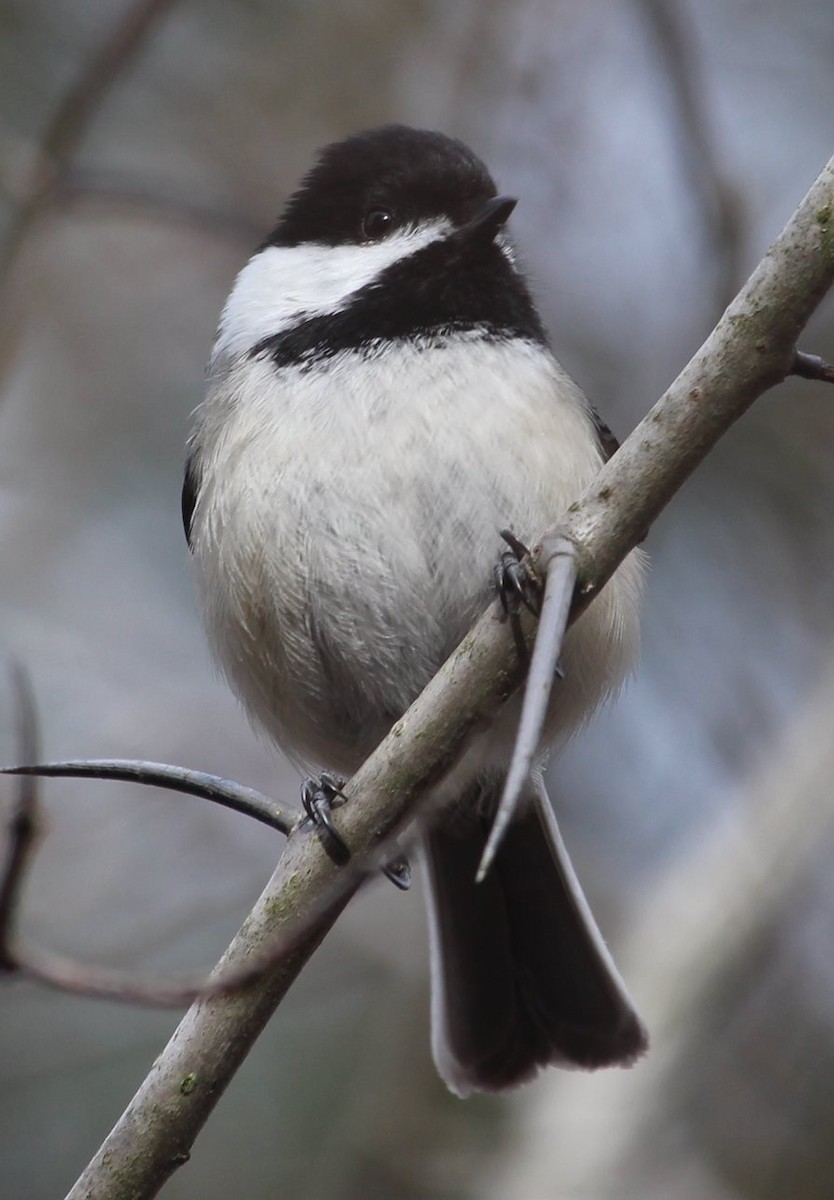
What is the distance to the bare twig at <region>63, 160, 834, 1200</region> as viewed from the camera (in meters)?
1.73

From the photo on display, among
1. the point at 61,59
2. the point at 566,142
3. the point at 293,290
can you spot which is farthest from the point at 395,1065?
the point at 61,59

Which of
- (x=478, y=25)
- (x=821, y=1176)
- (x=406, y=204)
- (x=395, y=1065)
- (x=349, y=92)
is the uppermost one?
(x=478, y=25)

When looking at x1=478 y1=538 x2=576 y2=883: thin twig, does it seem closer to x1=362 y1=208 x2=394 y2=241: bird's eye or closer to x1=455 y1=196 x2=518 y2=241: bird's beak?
x1=455 y1=196 x2=518 y2=241: bird's beak

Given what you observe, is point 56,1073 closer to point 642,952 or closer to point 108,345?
point 642,952

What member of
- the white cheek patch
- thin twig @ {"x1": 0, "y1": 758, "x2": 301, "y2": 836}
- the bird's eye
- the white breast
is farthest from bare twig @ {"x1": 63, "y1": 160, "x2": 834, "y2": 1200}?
the bird's eye

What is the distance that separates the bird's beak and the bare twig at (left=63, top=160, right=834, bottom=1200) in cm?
131

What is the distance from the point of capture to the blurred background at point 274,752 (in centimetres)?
423

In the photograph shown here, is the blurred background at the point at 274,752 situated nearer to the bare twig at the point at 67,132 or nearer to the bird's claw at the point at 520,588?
the bare twig at the point at 67,132

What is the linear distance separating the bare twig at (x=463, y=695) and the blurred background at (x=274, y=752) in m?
2.05

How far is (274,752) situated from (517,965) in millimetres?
861

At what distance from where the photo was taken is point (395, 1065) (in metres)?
4.87

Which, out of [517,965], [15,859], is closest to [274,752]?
[517,965]

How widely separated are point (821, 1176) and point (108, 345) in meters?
4.30

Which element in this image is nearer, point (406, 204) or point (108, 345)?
point (406, 204)
